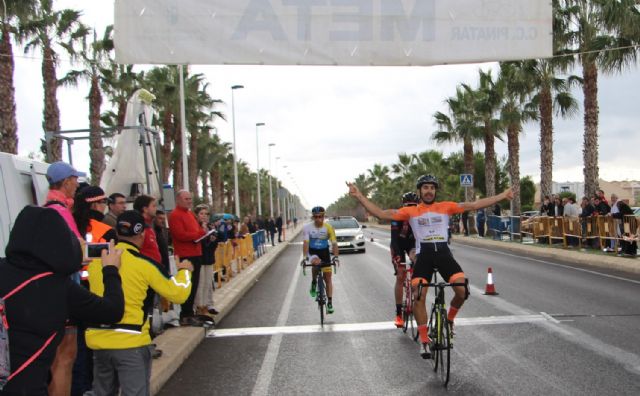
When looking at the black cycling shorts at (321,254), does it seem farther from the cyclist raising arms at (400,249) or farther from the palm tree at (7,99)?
the palm tree at (7,99)

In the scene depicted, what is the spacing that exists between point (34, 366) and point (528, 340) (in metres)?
6.37

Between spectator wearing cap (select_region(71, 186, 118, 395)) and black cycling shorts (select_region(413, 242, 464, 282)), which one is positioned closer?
spectator wearing cap (select_region(71, 186, 118, 395))

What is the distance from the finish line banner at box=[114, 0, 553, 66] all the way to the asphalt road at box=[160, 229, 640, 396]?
3866 mm

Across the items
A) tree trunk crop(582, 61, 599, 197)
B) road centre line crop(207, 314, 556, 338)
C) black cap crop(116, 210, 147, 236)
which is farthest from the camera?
tree trunk crop(582, 61, 599, 197)

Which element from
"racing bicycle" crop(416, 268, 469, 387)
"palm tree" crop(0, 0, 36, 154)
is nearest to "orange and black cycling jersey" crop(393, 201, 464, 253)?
"racing bicycle" crop(416, 268, 469, 387)

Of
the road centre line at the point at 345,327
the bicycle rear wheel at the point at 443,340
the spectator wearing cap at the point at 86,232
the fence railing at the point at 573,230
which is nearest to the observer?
the spectator wearing cap at the point at 86,232

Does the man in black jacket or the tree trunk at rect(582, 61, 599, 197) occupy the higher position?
the tree trunk at rect(582, 61, 599, 197)

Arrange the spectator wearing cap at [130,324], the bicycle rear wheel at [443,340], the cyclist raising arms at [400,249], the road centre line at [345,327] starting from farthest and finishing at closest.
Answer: the road centre line at [345,327] < the cyclist raising arms at [400,249] < the bicycle rear wheel at [443,340] < the spectator wearing cap at [130,324]

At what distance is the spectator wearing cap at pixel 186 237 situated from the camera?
9383 mm

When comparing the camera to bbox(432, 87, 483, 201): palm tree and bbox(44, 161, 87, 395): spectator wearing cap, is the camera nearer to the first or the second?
bbox(44, 161, 87, 395): spectator wearing cap

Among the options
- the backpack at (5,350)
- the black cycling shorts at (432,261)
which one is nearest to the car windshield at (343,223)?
the black cycling shorts at (432,261)

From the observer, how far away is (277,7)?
8391mm

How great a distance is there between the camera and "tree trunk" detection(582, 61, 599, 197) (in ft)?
77.8

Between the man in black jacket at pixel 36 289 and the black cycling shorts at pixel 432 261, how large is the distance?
A: 4426mm
